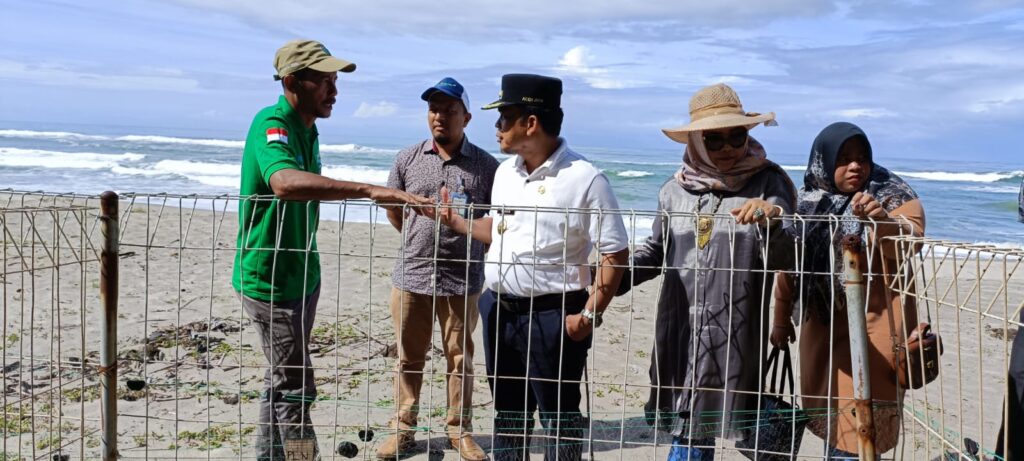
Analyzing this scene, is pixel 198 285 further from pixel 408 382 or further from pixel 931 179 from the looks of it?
pixel 931 179

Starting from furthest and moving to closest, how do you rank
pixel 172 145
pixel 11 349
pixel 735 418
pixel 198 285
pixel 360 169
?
pixel 172 145 < pixel 360 169 < pixel 198 285 < pixel 11 349 < pixel 735 418

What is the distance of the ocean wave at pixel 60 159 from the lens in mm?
27825

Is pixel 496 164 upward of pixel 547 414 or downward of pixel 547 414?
upward

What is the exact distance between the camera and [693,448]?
3.17m

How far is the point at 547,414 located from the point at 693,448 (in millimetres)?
572

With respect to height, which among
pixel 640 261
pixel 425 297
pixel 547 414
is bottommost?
pixel 547 414

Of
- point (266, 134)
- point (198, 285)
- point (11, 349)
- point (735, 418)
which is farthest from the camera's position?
point (198, 285)

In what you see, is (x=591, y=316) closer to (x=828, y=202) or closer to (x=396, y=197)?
(x=396, y=197)

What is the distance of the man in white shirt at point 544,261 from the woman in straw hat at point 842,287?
0.74 metres

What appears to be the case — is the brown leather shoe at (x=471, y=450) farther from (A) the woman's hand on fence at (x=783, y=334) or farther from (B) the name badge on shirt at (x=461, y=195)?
(A) the woman's hand on fence at (x=783, y=334)

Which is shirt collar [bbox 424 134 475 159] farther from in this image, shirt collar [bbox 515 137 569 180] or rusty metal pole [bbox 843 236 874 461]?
rusty metal pole [bbox 843 236 874 461]

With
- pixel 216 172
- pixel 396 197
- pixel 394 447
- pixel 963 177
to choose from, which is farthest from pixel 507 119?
pixel 963 177

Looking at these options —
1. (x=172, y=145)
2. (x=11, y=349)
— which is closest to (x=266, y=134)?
(x=11, y=349)

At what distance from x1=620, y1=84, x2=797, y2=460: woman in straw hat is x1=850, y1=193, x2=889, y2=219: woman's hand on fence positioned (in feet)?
0.78
